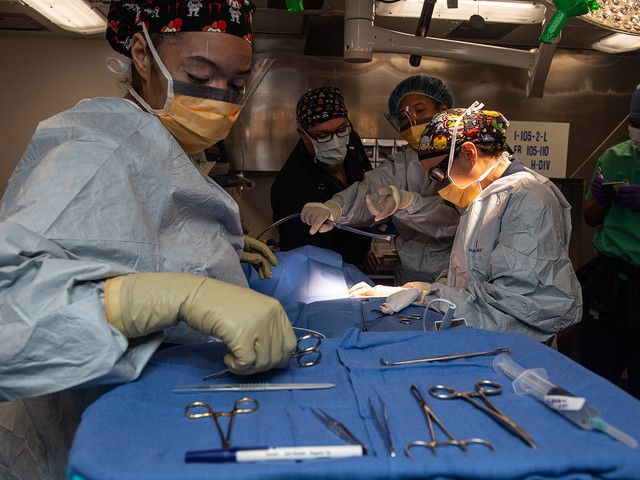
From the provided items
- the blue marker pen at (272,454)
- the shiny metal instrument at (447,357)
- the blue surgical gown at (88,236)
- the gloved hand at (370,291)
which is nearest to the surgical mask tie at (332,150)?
the gloved hand at (370,291)

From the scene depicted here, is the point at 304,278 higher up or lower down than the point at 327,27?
lower down

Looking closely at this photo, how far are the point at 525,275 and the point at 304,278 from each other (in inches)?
34.8

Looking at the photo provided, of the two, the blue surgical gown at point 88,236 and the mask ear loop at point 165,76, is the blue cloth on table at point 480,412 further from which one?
the mask ear loop at point 165,76

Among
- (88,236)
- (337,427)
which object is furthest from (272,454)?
(88,236)

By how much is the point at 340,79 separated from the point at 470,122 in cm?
192

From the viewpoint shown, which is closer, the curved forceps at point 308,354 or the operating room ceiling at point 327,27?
the curved forceps at point 308,354

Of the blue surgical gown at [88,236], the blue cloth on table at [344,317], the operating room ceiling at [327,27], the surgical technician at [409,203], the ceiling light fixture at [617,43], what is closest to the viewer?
the blue surgical gown at [88,236]

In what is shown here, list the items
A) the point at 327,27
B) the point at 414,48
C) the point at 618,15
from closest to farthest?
the point at 618,15 < the point at 414,48 < the point at 327,27

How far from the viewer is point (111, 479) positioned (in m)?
0.67

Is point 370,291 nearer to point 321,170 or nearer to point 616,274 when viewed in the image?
point 321,170

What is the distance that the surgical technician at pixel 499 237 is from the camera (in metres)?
1.81

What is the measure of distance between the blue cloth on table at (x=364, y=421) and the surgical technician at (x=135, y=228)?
8 centimetres

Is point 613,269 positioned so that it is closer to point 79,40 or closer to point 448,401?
point 448,401

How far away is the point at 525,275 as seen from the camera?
180cm
